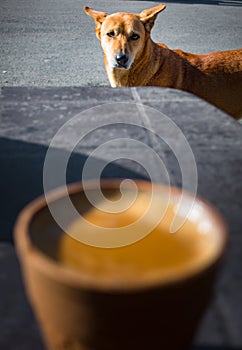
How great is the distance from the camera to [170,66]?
3.89 metres

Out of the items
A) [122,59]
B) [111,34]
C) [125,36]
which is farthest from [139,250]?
[111,34]

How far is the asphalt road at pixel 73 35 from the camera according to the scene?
5.62m

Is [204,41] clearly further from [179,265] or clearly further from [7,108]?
[179,265]

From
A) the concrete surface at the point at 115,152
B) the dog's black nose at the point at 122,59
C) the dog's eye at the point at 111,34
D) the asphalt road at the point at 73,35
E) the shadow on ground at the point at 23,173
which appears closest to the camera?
the concrete surface at the point at 115,152

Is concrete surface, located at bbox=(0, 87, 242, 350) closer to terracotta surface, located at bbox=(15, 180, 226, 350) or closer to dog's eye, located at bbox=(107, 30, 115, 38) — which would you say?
terracotta surface, located at bbox=(15, 180, 226, 350)

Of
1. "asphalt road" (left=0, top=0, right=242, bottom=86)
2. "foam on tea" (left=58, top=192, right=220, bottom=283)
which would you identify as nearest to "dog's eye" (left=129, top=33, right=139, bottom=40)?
"asphalt road" (left=0, top=0, right=242, bottom=86)

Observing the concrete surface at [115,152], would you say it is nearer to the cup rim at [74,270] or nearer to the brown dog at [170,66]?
the cup rim at [74,270]

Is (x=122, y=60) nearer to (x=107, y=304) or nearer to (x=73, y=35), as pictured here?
(x=107, y=304)

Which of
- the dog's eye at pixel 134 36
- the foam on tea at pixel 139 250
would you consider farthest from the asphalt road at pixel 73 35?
the foam on tea at pixel 139 250

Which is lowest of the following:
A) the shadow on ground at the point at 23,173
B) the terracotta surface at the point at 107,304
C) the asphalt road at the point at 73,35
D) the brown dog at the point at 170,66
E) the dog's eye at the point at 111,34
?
the asphalt road at the point at 73,35

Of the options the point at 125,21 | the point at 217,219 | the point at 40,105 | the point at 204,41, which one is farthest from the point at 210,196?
the point at 204,41

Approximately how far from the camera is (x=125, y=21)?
3.95 meters

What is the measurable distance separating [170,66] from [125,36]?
421mm

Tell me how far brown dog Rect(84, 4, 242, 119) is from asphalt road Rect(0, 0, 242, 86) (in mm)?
1386
